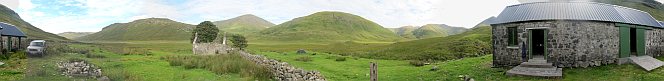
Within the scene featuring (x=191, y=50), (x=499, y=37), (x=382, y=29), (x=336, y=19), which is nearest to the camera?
(x=499, y=37)

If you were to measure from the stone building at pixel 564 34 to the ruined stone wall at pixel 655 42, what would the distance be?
152 centimetres

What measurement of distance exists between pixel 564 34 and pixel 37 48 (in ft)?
35.4

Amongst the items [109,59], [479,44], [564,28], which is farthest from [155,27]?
[479,44]

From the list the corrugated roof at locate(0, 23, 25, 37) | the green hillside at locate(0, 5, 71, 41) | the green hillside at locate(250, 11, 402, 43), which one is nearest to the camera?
the green hillside at locate(0, 5, 71, 41)

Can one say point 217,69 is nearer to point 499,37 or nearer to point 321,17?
point 499,37

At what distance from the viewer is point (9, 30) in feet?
32.9

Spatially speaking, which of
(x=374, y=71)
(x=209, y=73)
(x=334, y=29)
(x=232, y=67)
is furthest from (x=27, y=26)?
(x=334, y=29)

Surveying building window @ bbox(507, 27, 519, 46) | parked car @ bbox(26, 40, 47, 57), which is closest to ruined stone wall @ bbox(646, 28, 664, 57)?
building window @ bbox(507, 27, 519, 46)

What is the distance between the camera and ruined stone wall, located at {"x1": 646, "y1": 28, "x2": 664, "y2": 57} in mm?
13469

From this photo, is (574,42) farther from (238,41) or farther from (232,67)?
(238,41)

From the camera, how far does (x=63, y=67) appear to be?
10062 millimetres

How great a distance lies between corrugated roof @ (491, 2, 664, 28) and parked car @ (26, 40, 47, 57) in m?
9.61

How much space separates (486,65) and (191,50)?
12.1m

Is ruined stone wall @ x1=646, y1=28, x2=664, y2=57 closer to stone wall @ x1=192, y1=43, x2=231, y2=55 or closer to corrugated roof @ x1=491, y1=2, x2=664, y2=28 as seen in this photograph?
corrugated roof @ x1=491, y1=2, x2=664, y2=28
